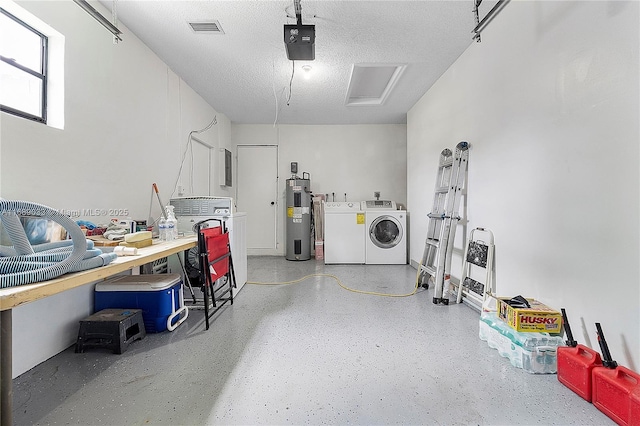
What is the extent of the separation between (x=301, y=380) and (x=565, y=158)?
6.77ft

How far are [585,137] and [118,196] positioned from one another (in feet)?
11.1

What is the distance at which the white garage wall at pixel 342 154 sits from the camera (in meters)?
5.42

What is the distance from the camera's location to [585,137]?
1543 mm

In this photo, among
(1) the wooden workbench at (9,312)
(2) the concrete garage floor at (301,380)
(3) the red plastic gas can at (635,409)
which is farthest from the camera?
(2) the concrete garage floor at (301,380)

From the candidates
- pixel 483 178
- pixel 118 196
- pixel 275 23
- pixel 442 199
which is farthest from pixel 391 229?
pixel 118 196

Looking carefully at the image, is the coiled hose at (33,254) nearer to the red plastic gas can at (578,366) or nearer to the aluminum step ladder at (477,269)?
the red plastic gas can at (578,366)

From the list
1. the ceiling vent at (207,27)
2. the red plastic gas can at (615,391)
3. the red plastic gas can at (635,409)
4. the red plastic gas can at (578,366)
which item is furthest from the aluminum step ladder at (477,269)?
the ceiling vent at (207,27)

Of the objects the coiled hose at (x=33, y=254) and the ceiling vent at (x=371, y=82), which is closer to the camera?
the coiled hose at (x=33, y=254)

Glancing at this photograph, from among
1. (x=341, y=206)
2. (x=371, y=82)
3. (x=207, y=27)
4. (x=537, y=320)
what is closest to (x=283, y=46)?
(x=207, y=27)

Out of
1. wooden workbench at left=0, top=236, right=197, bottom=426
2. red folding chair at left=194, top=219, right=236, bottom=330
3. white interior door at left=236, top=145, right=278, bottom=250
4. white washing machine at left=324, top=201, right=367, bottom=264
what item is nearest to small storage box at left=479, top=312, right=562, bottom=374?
red folding chair at left=194, top=219, right=236, bottom=330

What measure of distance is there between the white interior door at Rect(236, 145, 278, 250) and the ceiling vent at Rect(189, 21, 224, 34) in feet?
9.77

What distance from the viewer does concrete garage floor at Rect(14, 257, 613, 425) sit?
125 cm

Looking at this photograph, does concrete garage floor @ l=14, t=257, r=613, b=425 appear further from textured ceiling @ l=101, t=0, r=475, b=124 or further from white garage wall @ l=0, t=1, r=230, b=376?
textured ceiling @ l=101, t=0, r=475, b=124

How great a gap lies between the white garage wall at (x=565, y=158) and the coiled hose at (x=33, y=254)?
2.51 meters
